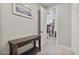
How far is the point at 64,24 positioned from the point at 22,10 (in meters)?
0.77

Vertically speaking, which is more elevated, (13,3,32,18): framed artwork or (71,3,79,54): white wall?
(13,3,32,18): framed artwork

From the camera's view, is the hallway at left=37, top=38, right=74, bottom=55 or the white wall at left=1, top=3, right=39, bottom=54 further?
the hallway at left=37, top=38, right=74, bottom=55

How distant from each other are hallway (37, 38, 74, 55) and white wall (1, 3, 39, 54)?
266 millimetres

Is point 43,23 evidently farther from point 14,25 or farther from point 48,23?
point 14,25

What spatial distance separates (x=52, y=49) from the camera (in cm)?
138

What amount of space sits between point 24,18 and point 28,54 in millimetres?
600

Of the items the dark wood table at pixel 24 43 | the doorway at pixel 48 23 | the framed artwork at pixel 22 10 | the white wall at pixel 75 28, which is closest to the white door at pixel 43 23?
the doorway at pixel 48 23

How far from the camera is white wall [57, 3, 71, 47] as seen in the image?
1315mm

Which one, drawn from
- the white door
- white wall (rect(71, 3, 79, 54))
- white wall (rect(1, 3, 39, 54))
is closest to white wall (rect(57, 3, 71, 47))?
white wall (rect(71, 3, 79, 54))

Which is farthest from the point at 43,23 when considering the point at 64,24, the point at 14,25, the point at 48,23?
the point at 14,25

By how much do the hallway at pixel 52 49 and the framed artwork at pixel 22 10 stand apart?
24.7 inches

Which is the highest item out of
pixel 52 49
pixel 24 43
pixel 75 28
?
pixel 75 28

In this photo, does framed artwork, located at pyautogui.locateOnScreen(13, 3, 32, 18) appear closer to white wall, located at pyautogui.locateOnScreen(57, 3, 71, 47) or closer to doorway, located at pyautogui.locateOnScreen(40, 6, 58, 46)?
doorway, located at pyautogui.locateOnScreen(40, 6, 58, 46)
